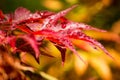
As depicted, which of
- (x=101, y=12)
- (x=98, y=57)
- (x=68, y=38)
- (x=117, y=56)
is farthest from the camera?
(x=101, y=12)

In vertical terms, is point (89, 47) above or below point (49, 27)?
above

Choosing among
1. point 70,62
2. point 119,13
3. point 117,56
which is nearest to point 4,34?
point 70,62

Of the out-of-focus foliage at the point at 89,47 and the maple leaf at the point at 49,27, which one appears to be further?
the out-of-focus foliage at the point at 89,47

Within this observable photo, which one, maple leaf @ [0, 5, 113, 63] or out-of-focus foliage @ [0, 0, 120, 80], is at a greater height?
out-of-focus foliage @ [0, 0, 120, 80]

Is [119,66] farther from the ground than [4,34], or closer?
farther from the ground

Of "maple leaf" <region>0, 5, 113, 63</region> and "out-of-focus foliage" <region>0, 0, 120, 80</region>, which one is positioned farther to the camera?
"out-of-focus foliage" <region>0, 0, 120, 80</region>

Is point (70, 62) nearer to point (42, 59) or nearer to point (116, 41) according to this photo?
point (42, 59)

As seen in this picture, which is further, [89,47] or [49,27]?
[89,47]

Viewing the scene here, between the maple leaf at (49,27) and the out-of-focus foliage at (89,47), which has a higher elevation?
the out-of-focus foliage at (89,47)
